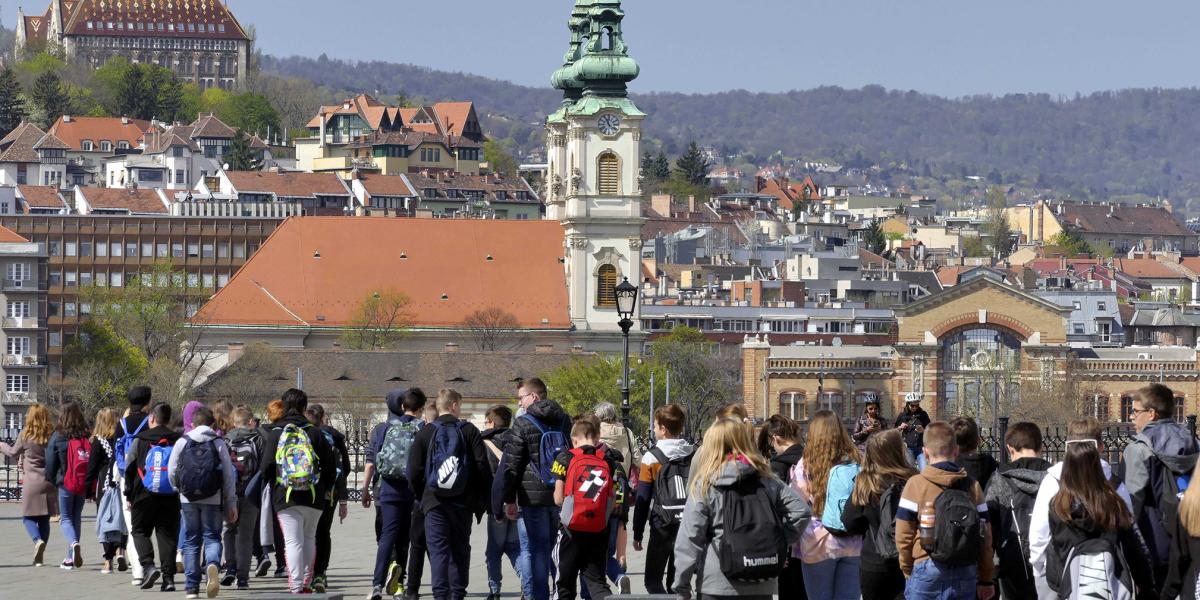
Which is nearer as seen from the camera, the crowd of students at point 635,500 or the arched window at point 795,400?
the crowd of students at point 635,500

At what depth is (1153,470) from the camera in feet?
51.4

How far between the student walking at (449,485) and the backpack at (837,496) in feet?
10.7

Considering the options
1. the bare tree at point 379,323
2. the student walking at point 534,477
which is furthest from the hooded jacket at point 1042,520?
the bare tree at point 379,323

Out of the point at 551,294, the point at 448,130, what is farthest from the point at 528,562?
the point at 448,130

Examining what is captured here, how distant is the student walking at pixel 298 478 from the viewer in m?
18.8

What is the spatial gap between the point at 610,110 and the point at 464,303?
1169 centimetres

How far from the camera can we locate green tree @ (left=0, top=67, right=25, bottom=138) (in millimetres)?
177375

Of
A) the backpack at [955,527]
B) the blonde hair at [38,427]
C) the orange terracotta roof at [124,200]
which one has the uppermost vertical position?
the orange terracotta roof at [124,200]

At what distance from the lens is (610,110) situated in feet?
295

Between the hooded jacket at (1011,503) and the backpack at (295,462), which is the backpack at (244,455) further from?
the hooded jacket at (1011,503)

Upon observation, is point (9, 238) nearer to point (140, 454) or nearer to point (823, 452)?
point (140, 454)

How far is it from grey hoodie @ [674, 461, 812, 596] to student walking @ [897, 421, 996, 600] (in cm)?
62

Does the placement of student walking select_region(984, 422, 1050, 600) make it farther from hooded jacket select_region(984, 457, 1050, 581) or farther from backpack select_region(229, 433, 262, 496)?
backpack select_region(229, 433, 262, 496)

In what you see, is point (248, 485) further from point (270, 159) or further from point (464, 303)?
point (270, 159)
